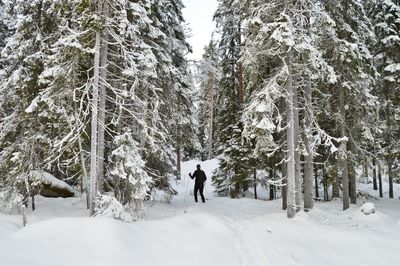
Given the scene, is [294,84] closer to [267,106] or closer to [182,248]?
[267,106]

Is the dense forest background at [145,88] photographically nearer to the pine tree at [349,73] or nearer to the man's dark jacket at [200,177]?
the pine tree at [349,73]

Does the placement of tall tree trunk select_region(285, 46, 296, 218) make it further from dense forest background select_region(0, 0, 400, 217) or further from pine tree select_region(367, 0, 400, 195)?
pine tree select_region(367, 0, 400, 195)

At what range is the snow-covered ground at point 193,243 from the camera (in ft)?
22.5

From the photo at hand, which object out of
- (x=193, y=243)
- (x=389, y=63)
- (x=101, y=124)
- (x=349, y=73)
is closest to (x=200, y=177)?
(x=349, y=73)

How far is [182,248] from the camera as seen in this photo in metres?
8.10

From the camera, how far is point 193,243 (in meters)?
8.52

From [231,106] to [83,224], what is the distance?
1753 cm

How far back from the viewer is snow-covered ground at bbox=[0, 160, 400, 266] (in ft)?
22.5

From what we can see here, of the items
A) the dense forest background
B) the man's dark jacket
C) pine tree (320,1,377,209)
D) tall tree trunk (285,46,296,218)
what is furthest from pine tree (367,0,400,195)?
the man's dark jacket

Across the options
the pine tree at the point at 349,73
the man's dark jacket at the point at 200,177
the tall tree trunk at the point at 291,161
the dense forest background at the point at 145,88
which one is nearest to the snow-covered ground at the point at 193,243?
the tall tree trunk at the point at 291,161

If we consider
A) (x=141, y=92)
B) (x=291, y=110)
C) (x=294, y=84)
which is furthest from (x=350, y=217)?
(x=141, y=92)

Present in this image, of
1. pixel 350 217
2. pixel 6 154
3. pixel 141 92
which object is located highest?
pixel 141 92

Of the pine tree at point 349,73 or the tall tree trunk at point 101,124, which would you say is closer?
the tall tree trunk at point 101,124

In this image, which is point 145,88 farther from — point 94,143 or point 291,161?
point 291,161
